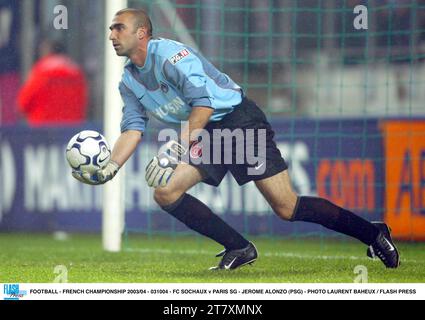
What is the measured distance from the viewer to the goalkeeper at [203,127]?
696 cm

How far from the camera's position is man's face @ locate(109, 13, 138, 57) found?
706cm

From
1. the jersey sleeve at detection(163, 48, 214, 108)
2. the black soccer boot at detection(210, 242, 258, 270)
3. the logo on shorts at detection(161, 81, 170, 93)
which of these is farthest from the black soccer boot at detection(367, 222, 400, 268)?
the logo on shorts at detection(161, 81, 170, 93)

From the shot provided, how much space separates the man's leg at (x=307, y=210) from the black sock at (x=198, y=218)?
1.10ft

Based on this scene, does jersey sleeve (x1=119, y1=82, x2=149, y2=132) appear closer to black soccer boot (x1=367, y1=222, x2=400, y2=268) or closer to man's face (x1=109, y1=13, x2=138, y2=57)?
man's face (x1=109, y1=13, x2=138, y2=57)

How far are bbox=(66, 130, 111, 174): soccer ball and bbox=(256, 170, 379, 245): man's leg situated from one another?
934mm

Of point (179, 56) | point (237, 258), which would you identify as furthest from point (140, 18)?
point (237, 258)

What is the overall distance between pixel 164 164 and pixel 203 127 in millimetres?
324

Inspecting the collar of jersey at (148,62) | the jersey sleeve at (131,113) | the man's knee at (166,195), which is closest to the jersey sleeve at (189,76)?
the collar of jersey at (148,62)
